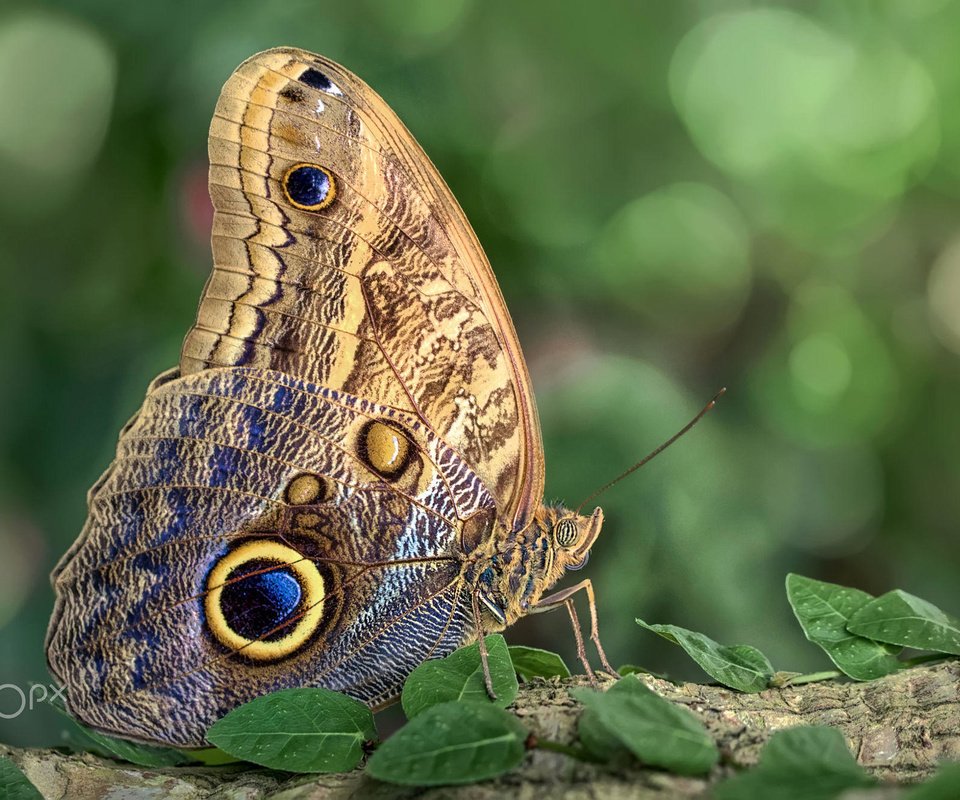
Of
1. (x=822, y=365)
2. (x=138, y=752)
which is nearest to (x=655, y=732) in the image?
(x=138, y=752)

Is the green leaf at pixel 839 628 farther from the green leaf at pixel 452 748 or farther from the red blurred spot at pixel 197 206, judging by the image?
the red blurred spot at pixel 197 206

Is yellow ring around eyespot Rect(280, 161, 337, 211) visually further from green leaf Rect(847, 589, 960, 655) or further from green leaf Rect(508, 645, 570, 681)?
green leaf Rect(847, 589, 960, 655)

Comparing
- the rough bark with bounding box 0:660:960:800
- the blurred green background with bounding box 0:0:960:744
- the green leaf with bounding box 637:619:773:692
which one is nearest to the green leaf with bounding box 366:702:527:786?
the rough bark with bounding box 0:660:960:800

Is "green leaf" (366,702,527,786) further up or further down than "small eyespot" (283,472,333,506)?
further down

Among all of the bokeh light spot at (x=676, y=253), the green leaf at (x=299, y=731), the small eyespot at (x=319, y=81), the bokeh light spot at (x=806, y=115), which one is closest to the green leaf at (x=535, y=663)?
the green leaf at (x=299, y=731)

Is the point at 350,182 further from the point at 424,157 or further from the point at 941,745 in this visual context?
the point at 941,745

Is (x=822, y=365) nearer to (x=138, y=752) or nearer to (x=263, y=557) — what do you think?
(x=263, y=557)
